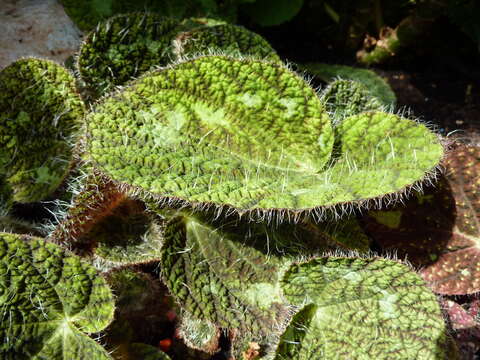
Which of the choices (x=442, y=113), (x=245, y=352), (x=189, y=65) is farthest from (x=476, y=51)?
(x=245, y=352)

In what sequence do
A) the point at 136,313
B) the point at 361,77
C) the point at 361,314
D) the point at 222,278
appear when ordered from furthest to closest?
the point at 361,77 < the point at 136,313 < the point at 222,278 < the point at 361,314

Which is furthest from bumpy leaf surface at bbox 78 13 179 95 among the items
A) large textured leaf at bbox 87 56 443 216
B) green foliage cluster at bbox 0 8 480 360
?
large textured leaf at bbox 87 56 443 216

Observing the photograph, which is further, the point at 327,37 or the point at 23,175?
the point at 327,37

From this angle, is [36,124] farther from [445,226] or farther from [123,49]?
[445,226]

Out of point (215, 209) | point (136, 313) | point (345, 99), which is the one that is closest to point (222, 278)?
point (215, 209)

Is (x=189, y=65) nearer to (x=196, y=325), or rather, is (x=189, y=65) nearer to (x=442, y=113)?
(x=196, y=325)

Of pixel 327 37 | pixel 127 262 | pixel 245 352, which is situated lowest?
pixel 245 352

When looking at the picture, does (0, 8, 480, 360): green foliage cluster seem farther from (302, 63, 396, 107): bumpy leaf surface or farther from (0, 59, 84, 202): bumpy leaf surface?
(302, 63, 396, 107): bumpy leaf surface
